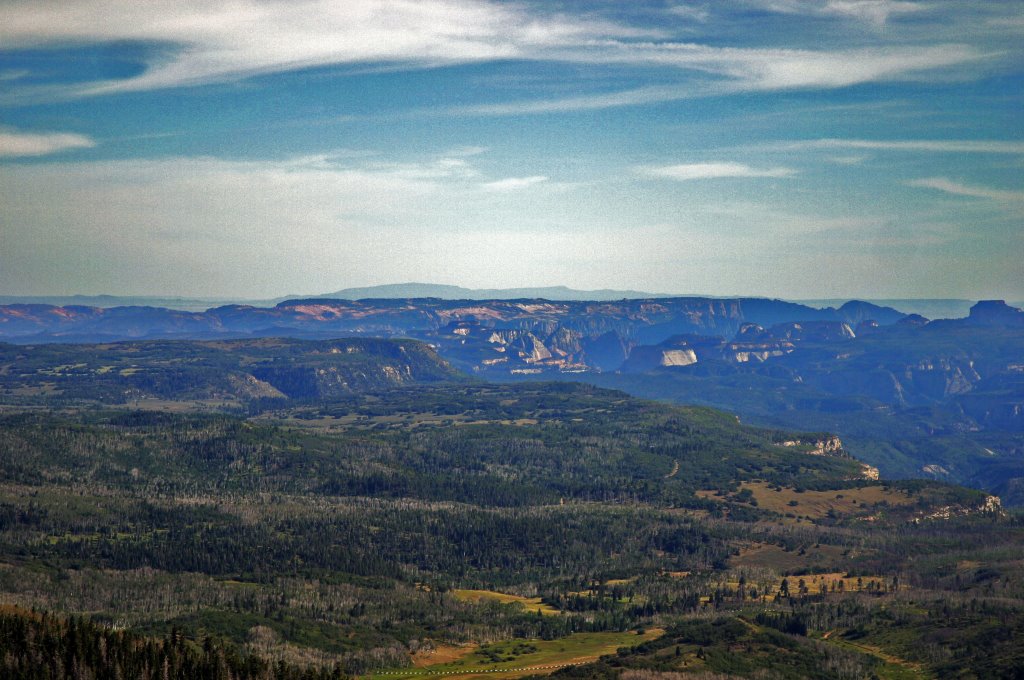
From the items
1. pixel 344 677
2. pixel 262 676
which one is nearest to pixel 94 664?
pixel 262 676

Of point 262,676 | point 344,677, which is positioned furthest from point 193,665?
point 344,677

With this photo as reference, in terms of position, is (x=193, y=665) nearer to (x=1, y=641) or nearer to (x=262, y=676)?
(x=262, y=676)

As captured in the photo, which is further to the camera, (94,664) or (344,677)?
(344,677)

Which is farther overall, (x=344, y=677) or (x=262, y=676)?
(x=344, y=677)

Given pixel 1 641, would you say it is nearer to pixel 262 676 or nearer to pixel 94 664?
pixel 94 664

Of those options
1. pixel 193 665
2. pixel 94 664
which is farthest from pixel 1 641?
pixel 193 665
